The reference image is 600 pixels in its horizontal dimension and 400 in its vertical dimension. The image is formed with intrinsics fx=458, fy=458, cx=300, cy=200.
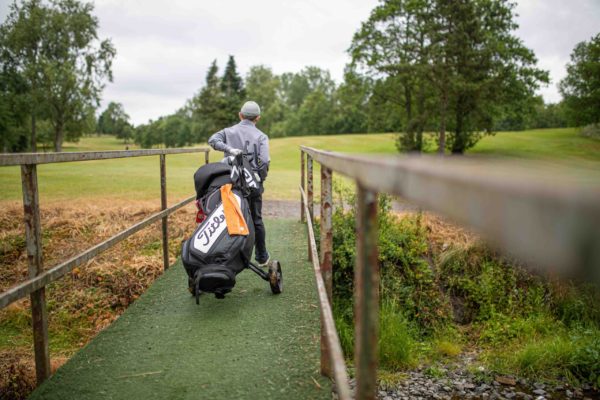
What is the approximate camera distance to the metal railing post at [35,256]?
2652 mm

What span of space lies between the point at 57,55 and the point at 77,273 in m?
40.5

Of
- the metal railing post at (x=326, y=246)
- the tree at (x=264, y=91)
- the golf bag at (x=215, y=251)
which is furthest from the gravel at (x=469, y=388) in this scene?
the tree at (x=264, y=91)

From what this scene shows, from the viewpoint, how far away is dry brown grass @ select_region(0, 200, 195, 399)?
4.34 m

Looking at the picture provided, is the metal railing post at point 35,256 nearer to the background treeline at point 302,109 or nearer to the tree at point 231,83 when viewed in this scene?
the background treeline at point 302,109

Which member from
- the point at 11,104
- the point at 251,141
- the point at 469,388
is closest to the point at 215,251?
the point at 251,141

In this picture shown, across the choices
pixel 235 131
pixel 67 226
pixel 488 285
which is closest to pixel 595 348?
pixel 488 285

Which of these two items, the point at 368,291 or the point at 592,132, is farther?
the point at 592,132

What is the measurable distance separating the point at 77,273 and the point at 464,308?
5.62 metres

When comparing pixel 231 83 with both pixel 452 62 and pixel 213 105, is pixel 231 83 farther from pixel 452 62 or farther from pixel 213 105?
pixel 452 62

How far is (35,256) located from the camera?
274 centimetres

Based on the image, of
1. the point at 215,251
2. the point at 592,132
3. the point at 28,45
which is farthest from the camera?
the point at 592,132

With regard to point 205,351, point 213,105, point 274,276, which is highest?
point 213,105

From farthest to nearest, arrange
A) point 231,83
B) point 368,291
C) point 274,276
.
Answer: point 231,83 < point 274,276 < point 368,291

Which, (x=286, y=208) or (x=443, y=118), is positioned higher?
(x=443, y=118)
